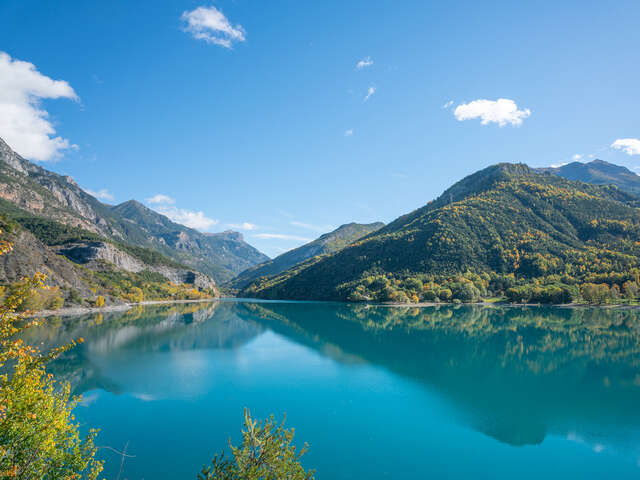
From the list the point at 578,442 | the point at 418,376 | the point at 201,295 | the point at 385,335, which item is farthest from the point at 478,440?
the point at 201,295

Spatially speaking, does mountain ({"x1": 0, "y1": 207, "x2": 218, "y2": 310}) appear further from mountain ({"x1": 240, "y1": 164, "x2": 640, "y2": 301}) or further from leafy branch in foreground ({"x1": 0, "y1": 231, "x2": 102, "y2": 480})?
mountain ({"x1": 240, "y1": 164, "x2": 640, "y2": 301})

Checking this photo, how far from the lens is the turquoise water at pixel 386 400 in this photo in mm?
14453

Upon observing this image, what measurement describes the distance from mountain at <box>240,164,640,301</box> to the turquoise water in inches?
2468

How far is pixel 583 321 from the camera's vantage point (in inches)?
2287

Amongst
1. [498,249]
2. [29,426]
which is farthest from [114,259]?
[29,426]

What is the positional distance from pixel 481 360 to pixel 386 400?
15951mm

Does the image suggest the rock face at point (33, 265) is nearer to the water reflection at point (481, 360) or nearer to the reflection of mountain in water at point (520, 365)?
the water reflection at point (481, 360)

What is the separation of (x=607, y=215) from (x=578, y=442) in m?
148

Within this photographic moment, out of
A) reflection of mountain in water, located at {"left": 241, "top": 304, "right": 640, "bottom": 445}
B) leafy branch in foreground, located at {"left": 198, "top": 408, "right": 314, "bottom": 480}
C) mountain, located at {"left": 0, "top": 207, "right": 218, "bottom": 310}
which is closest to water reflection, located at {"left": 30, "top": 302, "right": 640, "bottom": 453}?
reflection of mountain in water, located at {"left": 241, "top": 304, "right": 640, "bottom": 445}

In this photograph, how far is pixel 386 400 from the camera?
2291cm

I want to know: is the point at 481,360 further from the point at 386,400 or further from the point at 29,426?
the point at 29,426

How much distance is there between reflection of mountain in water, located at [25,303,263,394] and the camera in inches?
1143

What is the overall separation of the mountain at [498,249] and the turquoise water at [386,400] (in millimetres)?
62691

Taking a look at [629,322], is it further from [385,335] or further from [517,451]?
[517,451]
